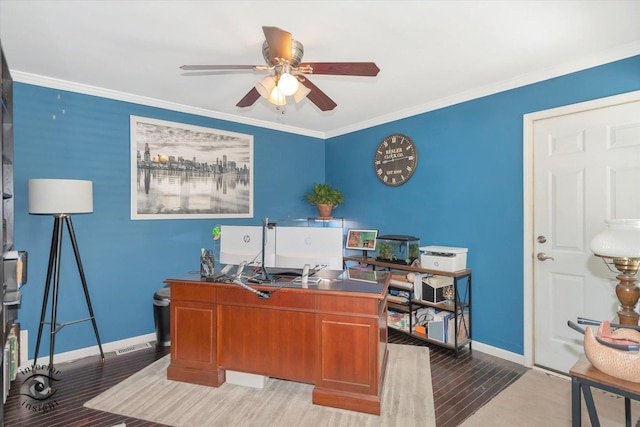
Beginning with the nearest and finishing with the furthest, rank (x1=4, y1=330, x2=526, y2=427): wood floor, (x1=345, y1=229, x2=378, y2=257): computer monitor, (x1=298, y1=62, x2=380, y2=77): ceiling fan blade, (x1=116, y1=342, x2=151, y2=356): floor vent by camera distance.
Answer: (x1=298, y1=62, x2=380, y2=77): ceiling fan blade
(x1=4, y1=330, x2=526, y2=427): wood floor
(x1=116, y1=342, x2=151, y2=356): floor vent
(x1=345, y1=229, x2=378, y2=257): computer monitor

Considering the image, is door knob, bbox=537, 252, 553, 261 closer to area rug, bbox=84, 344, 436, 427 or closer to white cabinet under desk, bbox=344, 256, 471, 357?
white cabinet under desk, bbox=344, 256, 471, 357

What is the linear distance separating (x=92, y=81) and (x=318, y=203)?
2.84 metres

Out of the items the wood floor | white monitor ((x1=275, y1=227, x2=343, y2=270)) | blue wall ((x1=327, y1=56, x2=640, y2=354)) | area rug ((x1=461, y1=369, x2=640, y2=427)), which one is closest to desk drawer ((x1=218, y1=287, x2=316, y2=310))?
white monitor ((x1=275, y1=227, x2=343, y2=270))

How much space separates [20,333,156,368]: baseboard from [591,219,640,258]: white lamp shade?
391cm

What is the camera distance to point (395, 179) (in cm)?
414

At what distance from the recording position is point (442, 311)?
339cm

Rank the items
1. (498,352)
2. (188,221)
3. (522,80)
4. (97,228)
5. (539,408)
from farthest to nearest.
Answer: (188,221) → (97,228) → (498,352) → (522,80) → (539,408)

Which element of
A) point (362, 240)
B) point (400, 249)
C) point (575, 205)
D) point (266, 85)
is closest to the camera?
point (266, 85)

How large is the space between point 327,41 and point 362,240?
263 cm

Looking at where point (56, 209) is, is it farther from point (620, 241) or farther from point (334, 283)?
point (620, 241)

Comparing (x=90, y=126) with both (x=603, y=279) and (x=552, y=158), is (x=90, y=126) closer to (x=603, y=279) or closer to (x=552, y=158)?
(x=552, y=158)

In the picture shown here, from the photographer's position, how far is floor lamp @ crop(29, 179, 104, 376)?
8.72 feet

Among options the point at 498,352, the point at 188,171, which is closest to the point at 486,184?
the point at 498,352

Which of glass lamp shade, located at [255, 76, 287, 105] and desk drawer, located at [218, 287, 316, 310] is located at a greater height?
glass lamp shade, located at [255, 76, 287, 105]
